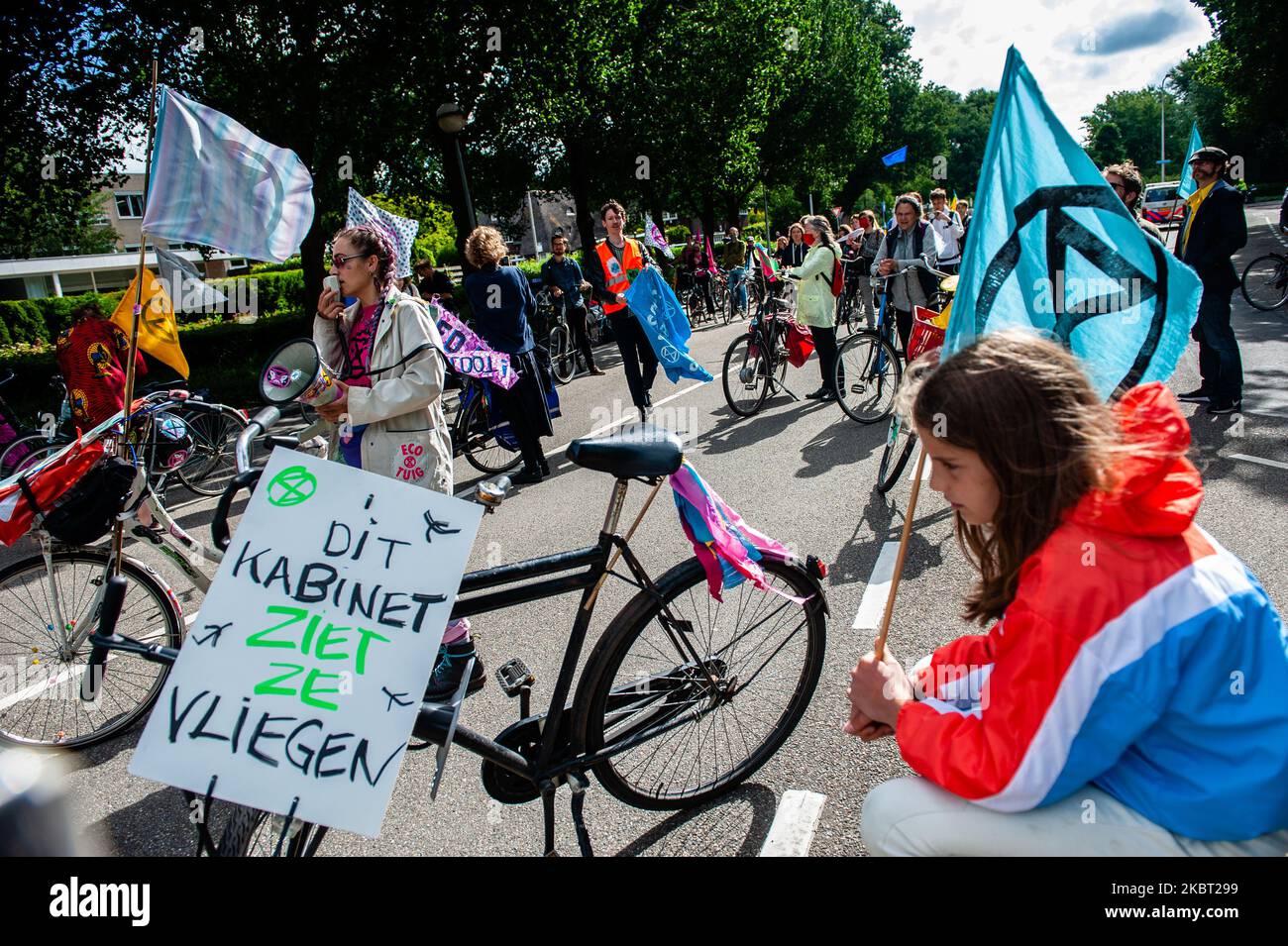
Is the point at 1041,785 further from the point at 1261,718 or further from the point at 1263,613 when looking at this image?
the point at 1263,613

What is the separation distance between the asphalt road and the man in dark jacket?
0.91 ft

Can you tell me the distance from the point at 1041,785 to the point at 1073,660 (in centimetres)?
24

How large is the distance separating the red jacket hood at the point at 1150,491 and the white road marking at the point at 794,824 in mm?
1469

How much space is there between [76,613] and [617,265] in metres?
5.80

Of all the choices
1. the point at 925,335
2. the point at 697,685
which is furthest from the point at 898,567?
the point at 925,335

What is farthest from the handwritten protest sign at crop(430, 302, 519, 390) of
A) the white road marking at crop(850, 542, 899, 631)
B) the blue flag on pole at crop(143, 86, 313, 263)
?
the white road marking at crop(850, 542, 899, 631)

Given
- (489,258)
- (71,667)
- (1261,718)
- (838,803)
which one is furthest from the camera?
(489,258)

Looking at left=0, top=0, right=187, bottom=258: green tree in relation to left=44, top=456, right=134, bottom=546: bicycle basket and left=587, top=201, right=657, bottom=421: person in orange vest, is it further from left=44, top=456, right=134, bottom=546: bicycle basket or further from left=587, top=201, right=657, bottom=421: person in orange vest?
left=44, top=456, right=134, bottom=546: bicycle basket

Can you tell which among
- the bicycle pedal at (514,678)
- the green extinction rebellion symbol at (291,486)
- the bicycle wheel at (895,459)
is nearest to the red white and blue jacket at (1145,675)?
the bicycle pedal at (514,678)

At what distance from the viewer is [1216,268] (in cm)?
659

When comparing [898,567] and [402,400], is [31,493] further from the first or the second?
[898,567]

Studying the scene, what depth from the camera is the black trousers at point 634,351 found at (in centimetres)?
805
